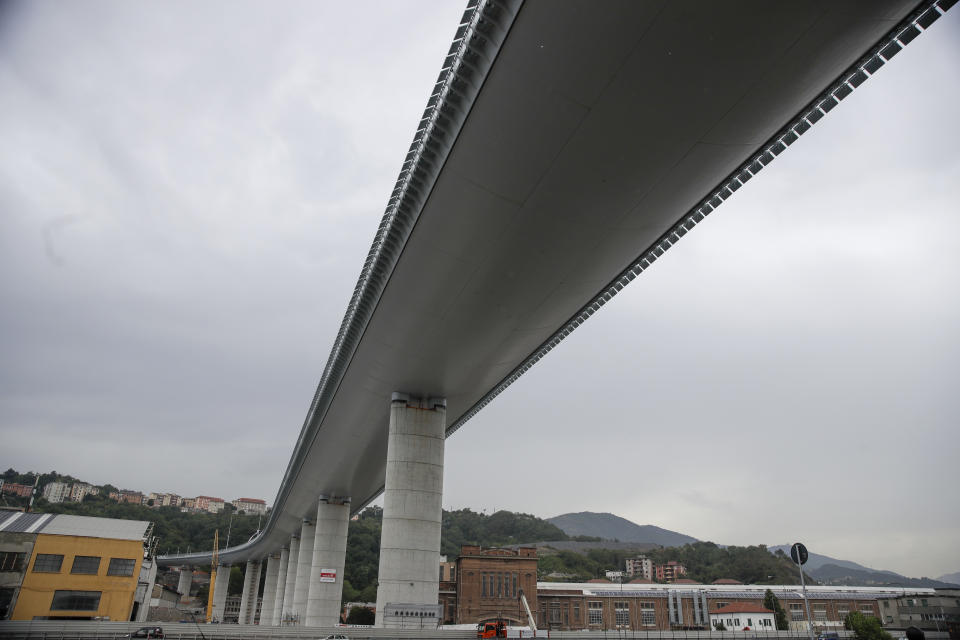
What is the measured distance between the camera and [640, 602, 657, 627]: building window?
74.8m

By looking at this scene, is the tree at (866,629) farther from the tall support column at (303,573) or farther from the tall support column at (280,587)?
the tall support column at (280,587)

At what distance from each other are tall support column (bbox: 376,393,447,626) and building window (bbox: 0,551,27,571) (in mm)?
30316

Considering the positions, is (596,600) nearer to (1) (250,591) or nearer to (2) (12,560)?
(2) (12,560)

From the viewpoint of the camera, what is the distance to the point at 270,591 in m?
98.8

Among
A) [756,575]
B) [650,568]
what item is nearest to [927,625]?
[756,575]

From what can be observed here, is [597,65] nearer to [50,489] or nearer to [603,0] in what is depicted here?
[603,0]

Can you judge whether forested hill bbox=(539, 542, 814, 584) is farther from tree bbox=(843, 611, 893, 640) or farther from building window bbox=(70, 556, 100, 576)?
building window bbox=(70, 556, 100, 576)

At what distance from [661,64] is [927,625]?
1763 inches

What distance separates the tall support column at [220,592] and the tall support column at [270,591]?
1729cm

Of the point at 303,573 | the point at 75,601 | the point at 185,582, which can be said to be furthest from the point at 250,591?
the point at 75,601

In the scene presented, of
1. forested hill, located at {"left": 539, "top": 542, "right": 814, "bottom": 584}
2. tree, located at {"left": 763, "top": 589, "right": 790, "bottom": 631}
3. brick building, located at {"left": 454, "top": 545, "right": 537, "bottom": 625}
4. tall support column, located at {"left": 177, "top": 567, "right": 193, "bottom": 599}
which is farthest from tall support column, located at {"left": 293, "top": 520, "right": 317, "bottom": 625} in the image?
tall support column, located at {"left": 177, "top": 567, "right": 193, "bottom": 599}

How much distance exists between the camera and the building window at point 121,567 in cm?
4575

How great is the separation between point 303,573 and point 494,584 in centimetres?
2086

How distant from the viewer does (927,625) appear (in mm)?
39500
